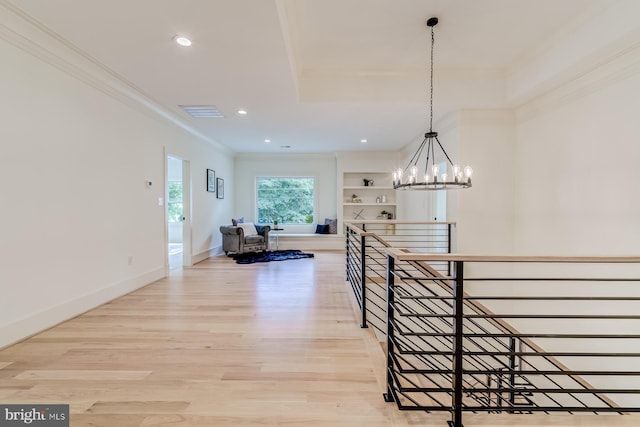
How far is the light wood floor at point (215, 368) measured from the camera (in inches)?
67.3

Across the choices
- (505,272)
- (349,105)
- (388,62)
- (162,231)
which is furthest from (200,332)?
(505,272)

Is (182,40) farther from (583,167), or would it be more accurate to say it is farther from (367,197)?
(367,197)

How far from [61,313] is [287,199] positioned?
19.6 ft

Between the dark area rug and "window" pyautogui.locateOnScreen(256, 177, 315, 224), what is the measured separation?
144 centimetres

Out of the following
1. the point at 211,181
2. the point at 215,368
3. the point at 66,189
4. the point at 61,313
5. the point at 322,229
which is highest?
the point at 211,181

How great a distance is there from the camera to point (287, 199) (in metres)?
8.51

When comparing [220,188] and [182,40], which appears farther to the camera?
[220,188]

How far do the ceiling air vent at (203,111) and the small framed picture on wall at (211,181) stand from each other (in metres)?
1.93

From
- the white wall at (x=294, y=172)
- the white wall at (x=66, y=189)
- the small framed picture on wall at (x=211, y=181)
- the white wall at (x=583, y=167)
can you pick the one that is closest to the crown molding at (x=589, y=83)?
the white wall at (x=583, y=167)

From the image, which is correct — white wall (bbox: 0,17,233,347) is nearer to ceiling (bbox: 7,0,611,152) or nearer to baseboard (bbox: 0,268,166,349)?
baseboard (bbox: 0,268,166,349)

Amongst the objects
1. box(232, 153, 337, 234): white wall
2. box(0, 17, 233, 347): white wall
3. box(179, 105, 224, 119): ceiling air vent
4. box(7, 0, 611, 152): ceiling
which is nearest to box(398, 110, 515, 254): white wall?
box(7, 0, 611, 152): ceiling

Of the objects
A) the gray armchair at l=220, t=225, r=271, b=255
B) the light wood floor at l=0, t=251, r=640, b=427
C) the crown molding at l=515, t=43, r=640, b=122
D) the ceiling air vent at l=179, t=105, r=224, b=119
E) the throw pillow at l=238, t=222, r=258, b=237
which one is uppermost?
the ceiling air vent at l=179, t=105, r=224, b=119

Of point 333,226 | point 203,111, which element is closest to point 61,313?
point 203,111

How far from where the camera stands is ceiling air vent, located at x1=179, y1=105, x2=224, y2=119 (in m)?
4.41
